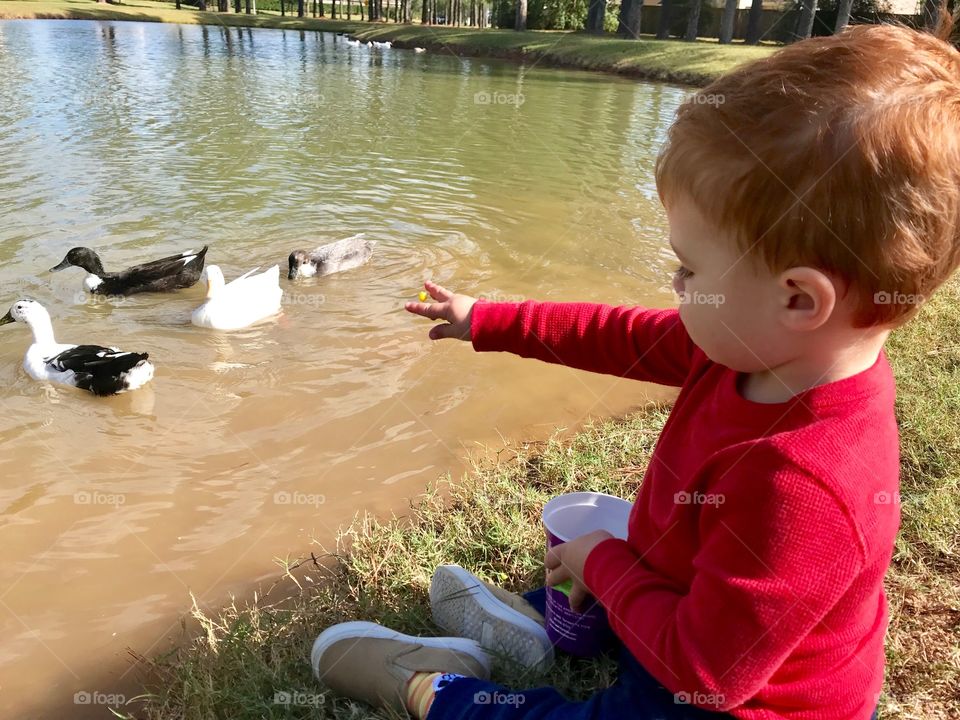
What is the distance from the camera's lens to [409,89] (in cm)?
1941

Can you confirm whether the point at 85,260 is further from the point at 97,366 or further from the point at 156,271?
the point at 97,366

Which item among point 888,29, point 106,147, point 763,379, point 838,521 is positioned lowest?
point 106,147

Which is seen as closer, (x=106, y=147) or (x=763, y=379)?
(x=763, y=379)

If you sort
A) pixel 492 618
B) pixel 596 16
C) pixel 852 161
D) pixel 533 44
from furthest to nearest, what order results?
pixel 596 16 < pixel 533 44 < pixel 492 618 < pixel 852 161

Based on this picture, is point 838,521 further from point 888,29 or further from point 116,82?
point 116,82

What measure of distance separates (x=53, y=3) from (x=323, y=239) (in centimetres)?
5151

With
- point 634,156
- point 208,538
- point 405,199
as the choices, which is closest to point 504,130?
point 634,156
